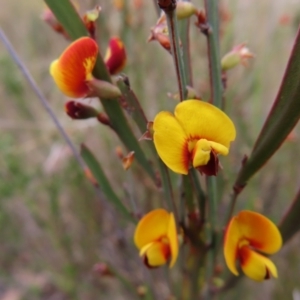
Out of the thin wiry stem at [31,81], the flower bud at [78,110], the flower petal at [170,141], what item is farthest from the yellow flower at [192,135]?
the thin wiry stem at [31,81]

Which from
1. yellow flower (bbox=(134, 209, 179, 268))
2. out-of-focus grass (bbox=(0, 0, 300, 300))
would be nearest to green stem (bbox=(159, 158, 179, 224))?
yellow flower (bbox=(134, 209, 179, 268))

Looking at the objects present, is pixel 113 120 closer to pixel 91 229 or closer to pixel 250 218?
pixel 250 218

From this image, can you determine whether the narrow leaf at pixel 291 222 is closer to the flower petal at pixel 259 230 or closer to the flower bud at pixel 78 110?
the flower petal at pixel 259 230

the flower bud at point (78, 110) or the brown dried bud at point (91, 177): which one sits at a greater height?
the flower bud at point (78, 110)

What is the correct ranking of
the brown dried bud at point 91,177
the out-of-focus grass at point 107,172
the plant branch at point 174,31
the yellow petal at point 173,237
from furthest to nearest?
1. the out-of-focus grass at point 107,172
2. the brown dried bud at point 91,177
3. the yellow petal at point 173,237
4. the plant branch at point 174,31

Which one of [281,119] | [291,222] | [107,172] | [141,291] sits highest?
[281,119]

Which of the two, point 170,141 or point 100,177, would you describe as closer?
point 170,141

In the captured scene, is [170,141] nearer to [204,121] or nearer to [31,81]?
[204,121]

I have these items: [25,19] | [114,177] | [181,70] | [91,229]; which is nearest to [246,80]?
[114,177]

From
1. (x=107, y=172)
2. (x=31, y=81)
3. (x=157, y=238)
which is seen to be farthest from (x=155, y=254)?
(x=107, y=172)
